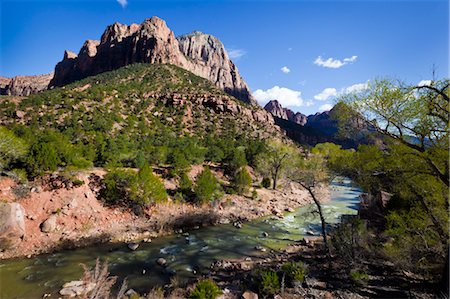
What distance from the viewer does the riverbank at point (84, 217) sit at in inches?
682

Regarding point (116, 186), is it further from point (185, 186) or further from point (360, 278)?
point (360, 278)

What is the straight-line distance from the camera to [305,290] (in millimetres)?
10539

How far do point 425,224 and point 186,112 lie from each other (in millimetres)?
61457

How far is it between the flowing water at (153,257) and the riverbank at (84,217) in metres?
1.09

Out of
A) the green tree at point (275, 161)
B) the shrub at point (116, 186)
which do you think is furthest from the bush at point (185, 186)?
the green tree at point (275, 161)

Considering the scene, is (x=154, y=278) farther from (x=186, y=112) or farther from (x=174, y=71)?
(x=174, y=71)

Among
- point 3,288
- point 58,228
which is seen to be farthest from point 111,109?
point 3,288

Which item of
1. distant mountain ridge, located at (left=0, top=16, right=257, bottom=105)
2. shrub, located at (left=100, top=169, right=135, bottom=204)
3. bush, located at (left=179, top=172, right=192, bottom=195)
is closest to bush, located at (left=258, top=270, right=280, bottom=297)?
shrub, located at (left=100, top=169, right=135, bottom=204)

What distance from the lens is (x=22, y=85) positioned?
496 ft

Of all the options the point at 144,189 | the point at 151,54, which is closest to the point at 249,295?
the point at 144,189

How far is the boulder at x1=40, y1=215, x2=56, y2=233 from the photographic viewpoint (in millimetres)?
17672

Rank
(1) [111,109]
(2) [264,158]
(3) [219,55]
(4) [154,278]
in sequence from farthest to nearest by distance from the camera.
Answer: (3) [219,55], (1) [111,109], (2) [264,158], (4) [154,278]

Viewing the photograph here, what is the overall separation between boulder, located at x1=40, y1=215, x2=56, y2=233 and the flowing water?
2502mm

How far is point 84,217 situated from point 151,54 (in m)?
92.5
